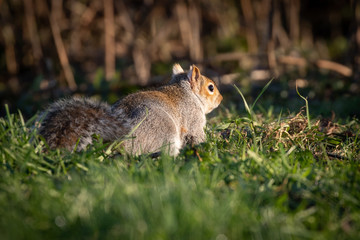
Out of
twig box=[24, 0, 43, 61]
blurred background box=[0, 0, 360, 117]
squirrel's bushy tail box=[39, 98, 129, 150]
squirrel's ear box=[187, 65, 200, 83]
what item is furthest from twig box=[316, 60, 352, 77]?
twig box=[24, 0, 43, 61]

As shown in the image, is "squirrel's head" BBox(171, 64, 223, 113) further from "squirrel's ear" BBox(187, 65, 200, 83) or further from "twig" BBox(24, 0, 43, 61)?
"twig" BBox(24, 0, 43, 61)

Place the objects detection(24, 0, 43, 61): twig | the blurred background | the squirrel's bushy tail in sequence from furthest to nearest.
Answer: detection(24, 0, 43, 61): twig, the blurred background, the squirrel's bushy tail

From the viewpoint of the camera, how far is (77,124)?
2.40 meters

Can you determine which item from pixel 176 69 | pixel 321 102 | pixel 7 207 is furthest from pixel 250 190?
pixel 321 102

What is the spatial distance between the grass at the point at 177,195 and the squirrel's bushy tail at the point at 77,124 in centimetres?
Result: 10

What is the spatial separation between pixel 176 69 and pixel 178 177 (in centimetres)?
197

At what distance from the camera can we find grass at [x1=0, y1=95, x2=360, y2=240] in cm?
145

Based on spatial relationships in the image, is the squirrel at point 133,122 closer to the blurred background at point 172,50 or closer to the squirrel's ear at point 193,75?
the squirrel's ear at point 193,75

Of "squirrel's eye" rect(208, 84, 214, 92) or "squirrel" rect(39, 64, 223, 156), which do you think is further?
"squirrel's eye" rect(208, 84, 214, 92)

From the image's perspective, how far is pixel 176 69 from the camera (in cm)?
363

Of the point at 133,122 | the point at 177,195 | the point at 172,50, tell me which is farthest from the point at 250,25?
the point at 177,195

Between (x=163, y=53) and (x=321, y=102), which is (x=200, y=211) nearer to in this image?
(x=321, y=102)


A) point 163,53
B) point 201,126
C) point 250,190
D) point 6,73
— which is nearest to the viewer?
point 250,190

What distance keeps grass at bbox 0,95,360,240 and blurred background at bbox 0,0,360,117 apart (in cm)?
198
